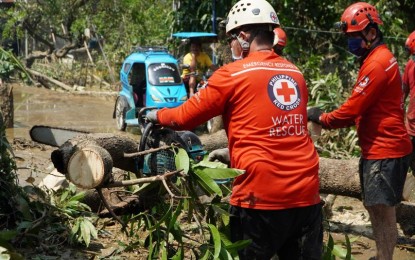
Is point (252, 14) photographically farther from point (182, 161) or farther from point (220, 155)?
point (220, 155)

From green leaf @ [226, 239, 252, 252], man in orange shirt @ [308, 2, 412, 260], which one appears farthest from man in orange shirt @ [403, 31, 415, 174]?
green leaf @ [226, 239, 252, 252]

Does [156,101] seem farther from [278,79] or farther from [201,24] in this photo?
[278,79]

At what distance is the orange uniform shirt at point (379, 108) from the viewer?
505 centimetres

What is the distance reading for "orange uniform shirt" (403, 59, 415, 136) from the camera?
6664mm

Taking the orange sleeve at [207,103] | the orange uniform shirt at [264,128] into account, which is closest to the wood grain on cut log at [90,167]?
the orange sleeve at [207,103]

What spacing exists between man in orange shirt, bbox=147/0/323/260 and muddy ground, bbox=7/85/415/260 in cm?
213

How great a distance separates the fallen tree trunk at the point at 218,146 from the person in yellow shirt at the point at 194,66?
4784 millimetres

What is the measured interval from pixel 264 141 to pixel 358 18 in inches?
82.7

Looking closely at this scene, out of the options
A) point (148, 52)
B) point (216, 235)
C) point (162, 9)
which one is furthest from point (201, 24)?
point (216, 235)

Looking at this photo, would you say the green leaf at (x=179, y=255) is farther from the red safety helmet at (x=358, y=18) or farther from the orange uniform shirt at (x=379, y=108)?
the red safety helmet at (x=358, y=18)

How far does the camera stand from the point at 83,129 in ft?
42.2

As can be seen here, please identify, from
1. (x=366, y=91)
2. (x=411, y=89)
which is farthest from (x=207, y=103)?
(x=411, y=89)

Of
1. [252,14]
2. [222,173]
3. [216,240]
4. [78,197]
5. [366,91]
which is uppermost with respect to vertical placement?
[252,14]

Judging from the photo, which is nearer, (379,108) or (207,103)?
(207,103)
